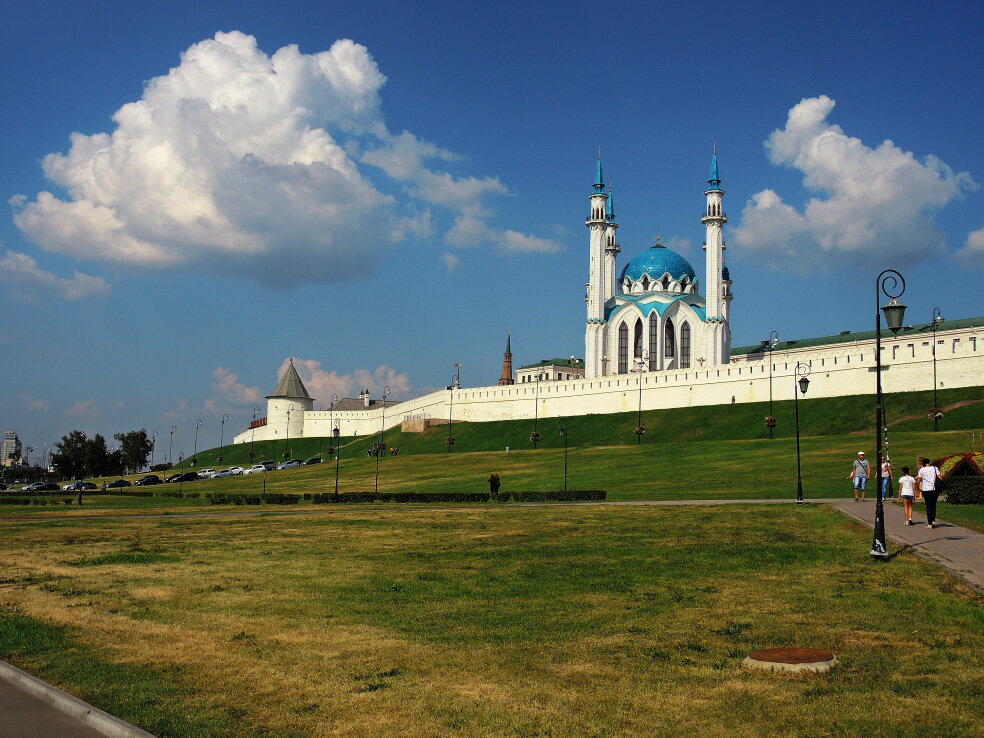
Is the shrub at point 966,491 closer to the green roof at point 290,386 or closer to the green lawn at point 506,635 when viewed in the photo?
the green lawn at point 506,635

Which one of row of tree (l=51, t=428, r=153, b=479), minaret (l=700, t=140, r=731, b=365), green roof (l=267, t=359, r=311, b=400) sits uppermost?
minaret (l=700, t=140, r=731, b=365)

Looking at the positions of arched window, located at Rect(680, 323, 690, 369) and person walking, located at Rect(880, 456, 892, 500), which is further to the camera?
arched window, located at Rect(680, 323, 690, 369)

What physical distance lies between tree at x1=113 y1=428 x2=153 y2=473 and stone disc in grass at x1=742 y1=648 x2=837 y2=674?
11919 centimetres

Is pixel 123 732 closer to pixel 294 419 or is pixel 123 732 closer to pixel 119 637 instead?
pixel 119 637

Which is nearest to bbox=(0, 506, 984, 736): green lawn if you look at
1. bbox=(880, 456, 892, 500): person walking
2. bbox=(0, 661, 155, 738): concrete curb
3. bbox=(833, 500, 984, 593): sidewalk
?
bbox=(0, 661, 155, 738): concrete curb

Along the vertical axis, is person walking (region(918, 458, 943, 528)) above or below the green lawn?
above

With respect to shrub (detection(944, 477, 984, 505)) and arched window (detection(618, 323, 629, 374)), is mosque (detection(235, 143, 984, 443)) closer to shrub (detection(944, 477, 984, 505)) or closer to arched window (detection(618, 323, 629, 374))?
arched window (detection(618, 323, 629, 374))

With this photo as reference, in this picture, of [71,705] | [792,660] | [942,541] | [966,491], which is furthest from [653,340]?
[71,705]

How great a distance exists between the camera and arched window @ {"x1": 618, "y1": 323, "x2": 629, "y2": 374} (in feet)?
416

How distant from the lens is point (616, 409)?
105188 mm

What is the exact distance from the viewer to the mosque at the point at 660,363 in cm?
8162

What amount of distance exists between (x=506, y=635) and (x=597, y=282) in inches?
4666

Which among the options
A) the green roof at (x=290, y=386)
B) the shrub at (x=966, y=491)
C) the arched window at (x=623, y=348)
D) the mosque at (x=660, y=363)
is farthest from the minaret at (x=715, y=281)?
the shrub at (x=966, y=491)

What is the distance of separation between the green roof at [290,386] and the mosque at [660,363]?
192 millimetres
